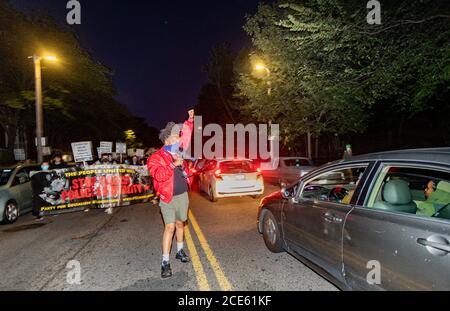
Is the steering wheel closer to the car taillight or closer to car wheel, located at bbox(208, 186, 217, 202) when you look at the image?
the car taillight

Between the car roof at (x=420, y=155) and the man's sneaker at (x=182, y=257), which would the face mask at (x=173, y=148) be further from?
the car roof at (x=420, y=155)

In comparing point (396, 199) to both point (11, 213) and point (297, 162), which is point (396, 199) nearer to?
point (11, 213)

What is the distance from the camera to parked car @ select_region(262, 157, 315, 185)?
477 inches

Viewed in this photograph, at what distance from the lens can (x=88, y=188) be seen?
376 inches

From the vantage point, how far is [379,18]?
24.9 feet

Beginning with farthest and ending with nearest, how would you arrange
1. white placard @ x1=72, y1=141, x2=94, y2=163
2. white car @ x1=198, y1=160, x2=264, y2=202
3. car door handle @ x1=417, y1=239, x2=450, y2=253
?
white placard @ x1=72, y1=141, x2=94, y2=163 < white car @ x1=198, y1=160, x2=264, y2=202 < car door handle @ x1=417, y1=239, x2=450, y2=253

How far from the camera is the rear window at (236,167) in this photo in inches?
408

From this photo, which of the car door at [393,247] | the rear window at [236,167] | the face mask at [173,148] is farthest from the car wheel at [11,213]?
the car door at [393,247]

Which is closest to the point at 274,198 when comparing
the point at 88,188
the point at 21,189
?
the point at 88,188

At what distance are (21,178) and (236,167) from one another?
680cm

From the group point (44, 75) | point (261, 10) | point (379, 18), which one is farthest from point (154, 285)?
point (44, 75)

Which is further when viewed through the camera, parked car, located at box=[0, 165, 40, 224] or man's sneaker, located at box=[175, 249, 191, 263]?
parked car, located at box=[0, 165, 40, 224]

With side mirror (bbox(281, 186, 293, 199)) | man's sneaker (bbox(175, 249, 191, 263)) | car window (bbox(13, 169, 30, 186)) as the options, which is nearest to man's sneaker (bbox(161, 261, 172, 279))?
man's sneaker (bbox(175, 249, 191, 263))

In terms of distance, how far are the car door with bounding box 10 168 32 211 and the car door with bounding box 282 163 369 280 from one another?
27.3ft
